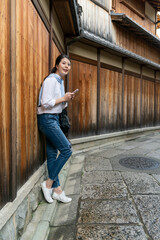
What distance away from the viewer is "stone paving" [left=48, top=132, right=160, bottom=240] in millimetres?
2240

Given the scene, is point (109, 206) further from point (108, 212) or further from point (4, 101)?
point (4, 101)

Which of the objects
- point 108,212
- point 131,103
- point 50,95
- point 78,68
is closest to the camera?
point 50,95

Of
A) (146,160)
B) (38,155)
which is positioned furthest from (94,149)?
(38,155)

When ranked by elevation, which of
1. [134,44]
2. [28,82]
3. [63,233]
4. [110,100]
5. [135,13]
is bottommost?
[63,233]

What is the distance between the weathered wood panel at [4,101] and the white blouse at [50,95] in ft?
2.57

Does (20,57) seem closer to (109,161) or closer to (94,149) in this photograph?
(109,161)

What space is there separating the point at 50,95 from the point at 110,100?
5.33 metres

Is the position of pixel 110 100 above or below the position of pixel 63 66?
below

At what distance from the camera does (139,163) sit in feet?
16.3

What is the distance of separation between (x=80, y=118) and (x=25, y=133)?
13.4 feet

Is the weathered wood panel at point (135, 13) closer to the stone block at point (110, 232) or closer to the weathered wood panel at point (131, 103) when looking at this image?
the weathered wood panel at point (131, 103)

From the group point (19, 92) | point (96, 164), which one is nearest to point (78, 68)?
point (96, 164)

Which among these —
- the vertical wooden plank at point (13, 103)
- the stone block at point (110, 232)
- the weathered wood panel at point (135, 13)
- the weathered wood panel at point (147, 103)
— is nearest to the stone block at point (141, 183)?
the stone block at point (110, 232)

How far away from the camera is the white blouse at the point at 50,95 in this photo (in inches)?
99.2
